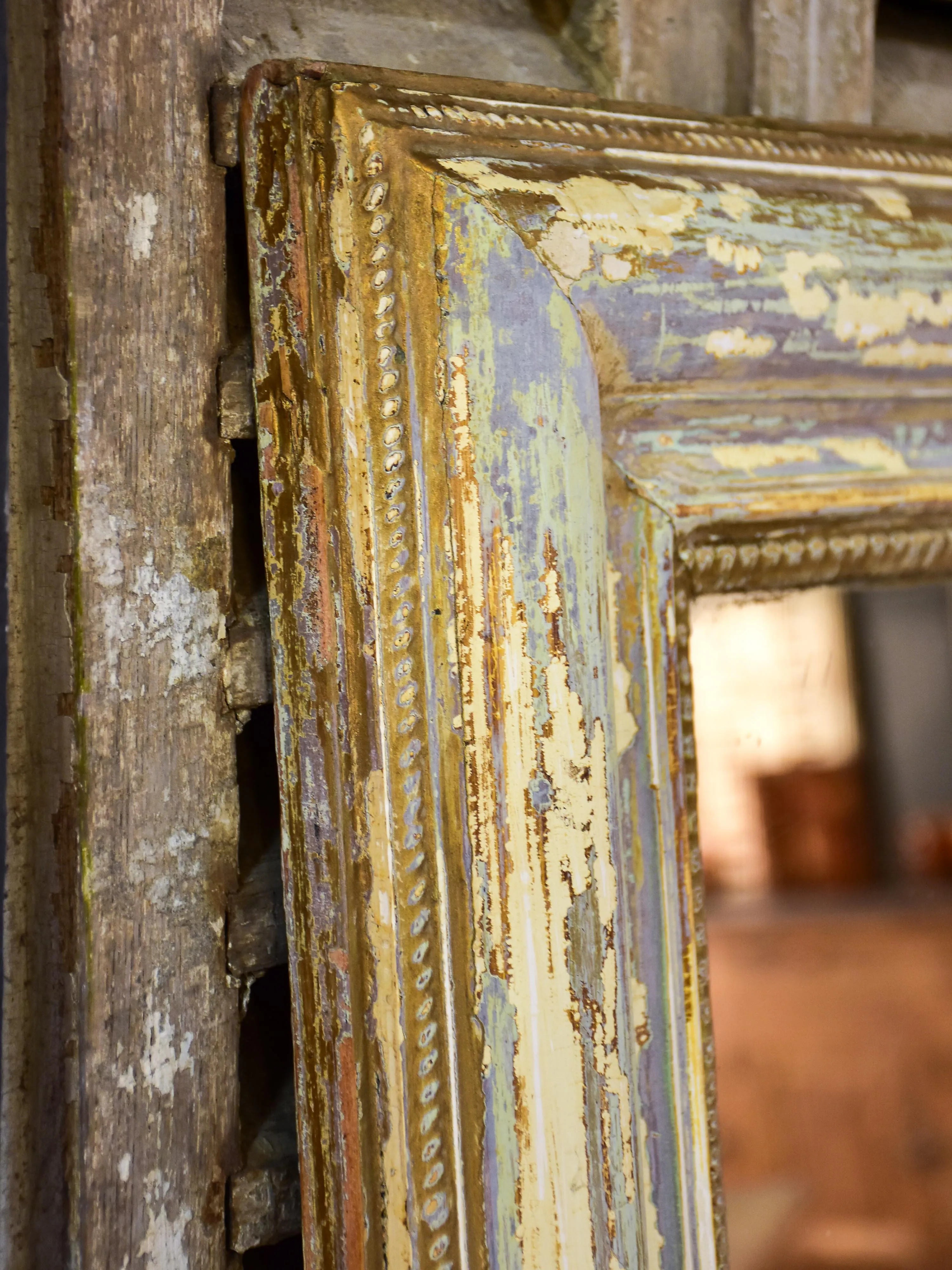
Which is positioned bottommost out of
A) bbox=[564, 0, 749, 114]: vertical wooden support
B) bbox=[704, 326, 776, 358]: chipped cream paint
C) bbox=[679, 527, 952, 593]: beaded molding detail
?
bbox=[679, 527, 952, 593]: beaded molding detail

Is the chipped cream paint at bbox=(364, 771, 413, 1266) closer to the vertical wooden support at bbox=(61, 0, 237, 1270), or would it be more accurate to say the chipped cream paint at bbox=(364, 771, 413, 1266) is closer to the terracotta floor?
the vertical wooden support at bbox=(61, 0, 237, 1270)

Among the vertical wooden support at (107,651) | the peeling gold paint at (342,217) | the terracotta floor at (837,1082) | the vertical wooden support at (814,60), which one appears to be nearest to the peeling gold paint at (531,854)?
the peeling gold paint at (342,217)

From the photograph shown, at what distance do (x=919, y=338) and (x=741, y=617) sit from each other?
3.72 meters

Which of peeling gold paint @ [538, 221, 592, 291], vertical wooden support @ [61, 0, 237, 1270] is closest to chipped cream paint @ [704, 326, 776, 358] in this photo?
peeling gold paint @ [538, 221, 592, 291]

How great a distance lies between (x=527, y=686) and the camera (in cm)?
66

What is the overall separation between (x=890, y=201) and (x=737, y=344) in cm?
22

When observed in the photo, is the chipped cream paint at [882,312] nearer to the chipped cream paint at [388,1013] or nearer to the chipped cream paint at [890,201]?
the chipped cream paint at [890,201]

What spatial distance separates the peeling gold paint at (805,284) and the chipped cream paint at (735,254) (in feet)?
0.09

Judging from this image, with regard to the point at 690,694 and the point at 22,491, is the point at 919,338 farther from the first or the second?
the point at 22,491

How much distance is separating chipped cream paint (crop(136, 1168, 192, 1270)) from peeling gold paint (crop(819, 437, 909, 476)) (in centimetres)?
76

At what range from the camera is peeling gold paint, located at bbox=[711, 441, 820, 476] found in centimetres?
75

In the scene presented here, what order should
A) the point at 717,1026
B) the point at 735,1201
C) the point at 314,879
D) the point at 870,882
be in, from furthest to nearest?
the point at 870,882
the point at 717,1026
the point at 735,1201
the point at 314,879

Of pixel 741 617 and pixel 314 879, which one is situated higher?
pixel 741 617

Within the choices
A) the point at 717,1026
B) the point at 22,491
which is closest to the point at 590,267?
the point at 22,491
